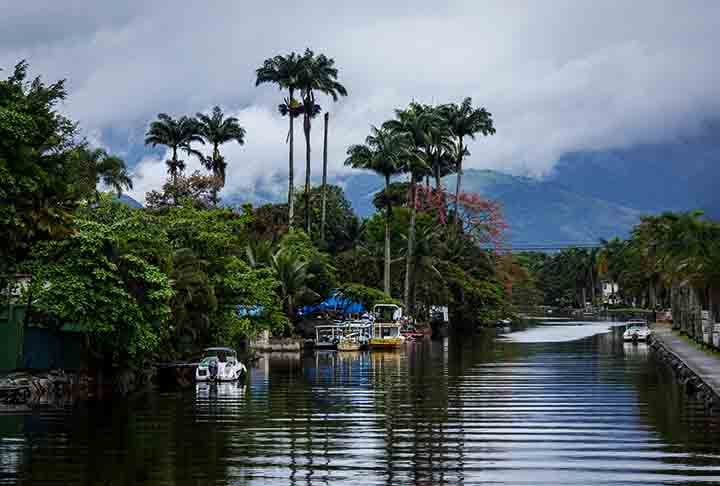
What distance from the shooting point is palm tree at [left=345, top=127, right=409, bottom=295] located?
8650cm

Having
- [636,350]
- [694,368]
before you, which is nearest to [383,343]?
[636,350]

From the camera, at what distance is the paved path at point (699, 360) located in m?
38.0

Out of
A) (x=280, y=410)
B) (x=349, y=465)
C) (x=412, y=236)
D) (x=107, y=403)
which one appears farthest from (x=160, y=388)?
(x=412, y=236)

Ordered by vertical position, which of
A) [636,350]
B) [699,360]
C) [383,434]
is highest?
[636,350]

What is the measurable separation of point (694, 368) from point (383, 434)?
21745 mm

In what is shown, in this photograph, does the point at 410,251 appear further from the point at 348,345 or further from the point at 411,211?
the point at 348,345

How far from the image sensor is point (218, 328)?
164 ft

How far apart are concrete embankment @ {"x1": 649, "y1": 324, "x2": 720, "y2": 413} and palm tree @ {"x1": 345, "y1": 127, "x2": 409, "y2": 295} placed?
27.0 meters

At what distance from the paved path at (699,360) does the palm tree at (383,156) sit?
2634 centimetres

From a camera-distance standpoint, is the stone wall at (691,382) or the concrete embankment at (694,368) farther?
the concrete embankment at (694,368)

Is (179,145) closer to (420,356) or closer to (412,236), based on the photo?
(412,236)

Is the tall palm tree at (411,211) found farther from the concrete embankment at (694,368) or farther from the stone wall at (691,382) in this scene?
the stone wall at (691,382)

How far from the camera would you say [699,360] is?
48.8 m

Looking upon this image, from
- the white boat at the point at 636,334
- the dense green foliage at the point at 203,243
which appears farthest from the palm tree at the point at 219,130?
the white boat at the point at 636,334
